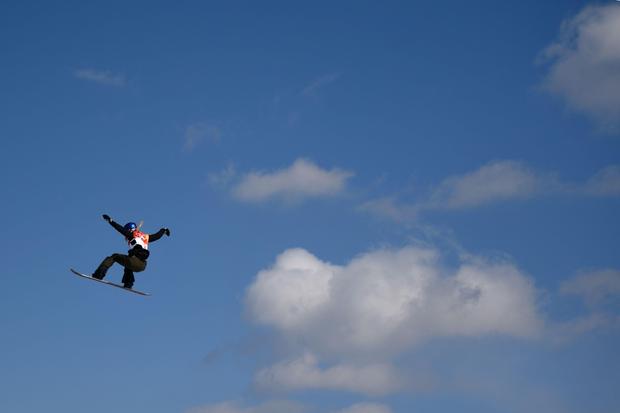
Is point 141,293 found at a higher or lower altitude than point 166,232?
lower

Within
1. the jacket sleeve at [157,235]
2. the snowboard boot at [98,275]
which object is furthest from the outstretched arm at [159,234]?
the snowboard boot at [98,275]

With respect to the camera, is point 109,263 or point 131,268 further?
point 131,268

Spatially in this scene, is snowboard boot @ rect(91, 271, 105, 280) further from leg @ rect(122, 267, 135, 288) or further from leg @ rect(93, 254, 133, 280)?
leg @ rect(122, 267, 135, 288)

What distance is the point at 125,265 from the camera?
143ft

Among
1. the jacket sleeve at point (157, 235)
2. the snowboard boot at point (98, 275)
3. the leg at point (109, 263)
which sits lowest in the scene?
the snowboard boot at point (98, 275)

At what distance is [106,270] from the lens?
42156 mm

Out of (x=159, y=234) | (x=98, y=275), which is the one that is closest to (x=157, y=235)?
(x=159, y=234)

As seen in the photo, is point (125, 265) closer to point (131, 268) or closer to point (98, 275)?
point (131, 268)

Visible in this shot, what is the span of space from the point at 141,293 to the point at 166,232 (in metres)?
3.58

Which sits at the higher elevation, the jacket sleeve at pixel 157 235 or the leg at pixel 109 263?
the jacket sleeve at pixel 157 235

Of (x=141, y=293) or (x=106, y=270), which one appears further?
(x=141, y=293)

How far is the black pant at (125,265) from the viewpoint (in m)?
41.9

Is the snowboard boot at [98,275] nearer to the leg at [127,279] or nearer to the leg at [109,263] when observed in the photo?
the leg at [109,263]

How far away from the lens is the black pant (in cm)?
4194
